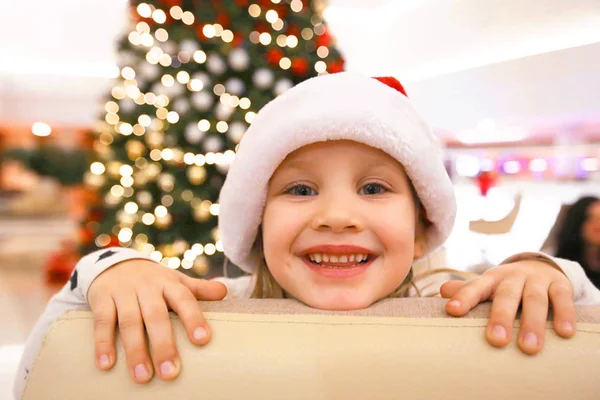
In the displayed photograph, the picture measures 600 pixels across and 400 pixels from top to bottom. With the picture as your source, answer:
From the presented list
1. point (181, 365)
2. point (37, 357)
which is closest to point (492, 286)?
point (181, 365)

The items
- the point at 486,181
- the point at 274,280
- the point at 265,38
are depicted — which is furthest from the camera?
the point at 486,181

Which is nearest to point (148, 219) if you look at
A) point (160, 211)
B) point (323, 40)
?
point (160, 211)

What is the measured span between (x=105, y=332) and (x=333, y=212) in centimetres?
35

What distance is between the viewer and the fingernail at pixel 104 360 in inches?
19.4

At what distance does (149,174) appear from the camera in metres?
2.22

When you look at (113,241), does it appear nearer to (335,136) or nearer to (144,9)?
(144,9)

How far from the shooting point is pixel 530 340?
19.1 inches

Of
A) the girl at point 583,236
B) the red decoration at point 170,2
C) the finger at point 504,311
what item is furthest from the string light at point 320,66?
the finger at point 504,311

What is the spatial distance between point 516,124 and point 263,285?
3321 mm

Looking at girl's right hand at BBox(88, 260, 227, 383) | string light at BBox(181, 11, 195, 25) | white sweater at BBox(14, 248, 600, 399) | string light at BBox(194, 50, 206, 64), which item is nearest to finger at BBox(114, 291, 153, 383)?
girl's right hand at BBox(88, 260, 227, 383)

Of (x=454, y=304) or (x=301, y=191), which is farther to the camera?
(x=301, y=191)

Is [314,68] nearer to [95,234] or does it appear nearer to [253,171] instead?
[95,234]

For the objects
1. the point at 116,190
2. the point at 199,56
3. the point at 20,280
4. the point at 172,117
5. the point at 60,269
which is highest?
the point at 199,56

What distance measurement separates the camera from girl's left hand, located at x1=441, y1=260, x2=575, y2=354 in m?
0.49
